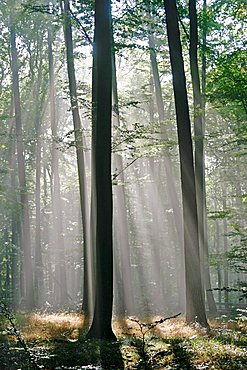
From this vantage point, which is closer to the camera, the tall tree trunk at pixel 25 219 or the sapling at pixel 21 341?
the sapling at pixel 21 341

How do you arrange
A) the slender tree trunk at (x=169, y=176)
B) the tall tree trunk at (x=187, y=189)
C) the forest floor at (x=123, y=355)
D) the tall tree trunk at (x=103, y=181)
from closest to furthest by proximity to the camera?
the forest floor at (x=123, y=355)
the tall tree trunk at (x=103, y=181)
the tall tree trunk at (x=187, y=189)
the slender tree trunk at (x=169, y=176)

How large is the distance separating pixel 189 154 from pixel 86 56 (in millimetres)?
6632

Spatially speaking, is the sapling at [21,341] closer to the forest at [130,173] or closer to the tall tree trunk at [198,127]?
the forest at [130,173]

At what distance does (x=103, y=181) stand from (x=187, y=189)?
3.56 m

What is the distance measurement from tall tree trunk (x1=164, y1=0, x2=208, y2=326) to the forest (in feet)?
0.09

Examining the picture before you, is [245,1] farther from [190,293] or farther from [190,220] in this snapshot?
[190,293]

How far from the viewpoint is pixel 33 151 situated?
109 ft

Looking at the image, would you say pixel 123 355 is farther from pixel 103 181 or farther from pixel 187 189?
pixel 187 189

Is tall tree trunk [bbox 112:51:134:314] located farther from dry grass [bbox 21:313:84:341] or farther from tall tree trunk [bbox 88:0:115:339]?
tall tree trunk [bbox 88:0:115:339]

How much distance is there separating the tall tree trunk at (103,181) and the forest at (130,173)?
0.07 feet

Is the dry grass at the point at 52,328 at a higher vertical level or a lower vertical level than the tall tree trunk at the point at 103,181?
lower

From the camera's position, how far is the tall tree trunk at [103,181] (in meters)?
9.98

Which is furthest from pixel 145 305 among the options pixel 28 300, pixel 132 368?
pixel 132 368

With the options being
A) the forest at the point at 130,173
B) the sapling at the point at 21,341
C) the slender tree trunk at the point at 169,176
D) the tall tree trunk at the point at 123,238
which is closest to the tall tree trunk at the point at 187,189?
the forest at the point at 130,173
